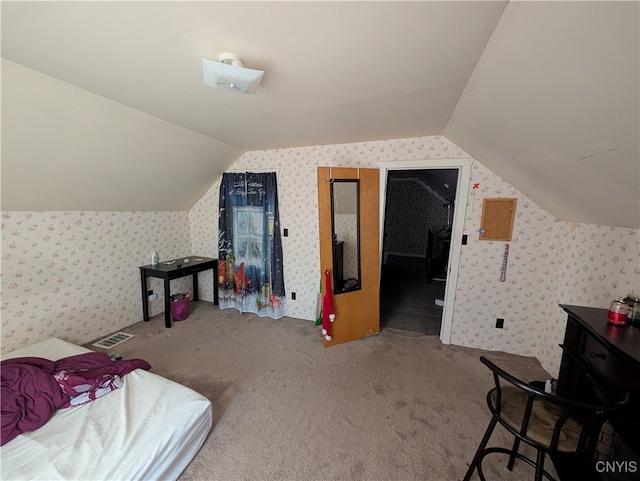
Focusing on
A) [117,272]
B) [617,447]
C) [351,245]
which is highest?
[351,245]

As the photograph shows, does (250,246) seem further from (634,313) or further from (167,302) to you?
(634,313)

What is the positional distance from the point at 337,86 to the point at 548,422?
83.7 inches

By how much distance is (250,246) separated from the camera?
11.7ft

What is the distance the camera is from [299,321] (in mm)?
3449

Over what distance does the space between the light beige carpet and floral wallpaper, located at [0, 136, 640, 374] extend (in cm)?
36

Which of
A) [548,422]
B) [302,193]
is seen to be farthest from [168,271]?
[548,422]

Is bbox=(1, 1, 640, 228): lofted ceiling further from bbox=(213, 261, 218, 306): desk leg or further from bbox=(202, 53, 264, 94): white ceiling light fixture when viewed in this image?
bbox=(213, 261, 218, 306): desk leg

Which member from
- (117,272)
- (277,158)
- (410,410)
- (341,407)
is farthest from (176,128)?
(410,410)

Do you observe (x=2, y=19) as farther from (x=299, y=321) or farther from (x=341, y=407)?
(x=299, y=321)

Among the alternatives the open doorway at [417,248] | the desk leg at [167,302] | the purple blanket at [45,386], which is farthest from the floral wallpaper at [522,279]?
the desk leg at [167,302]

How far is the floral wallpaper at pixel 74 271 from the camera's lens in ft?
7.34

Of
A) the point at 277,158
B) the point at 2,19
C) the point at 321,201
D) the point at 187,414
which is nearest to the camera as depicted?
the point at 2,19

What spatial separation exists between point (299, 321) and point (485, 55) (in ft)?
10.3

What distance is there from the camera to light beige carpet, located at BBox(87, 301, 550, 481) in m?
1.55
